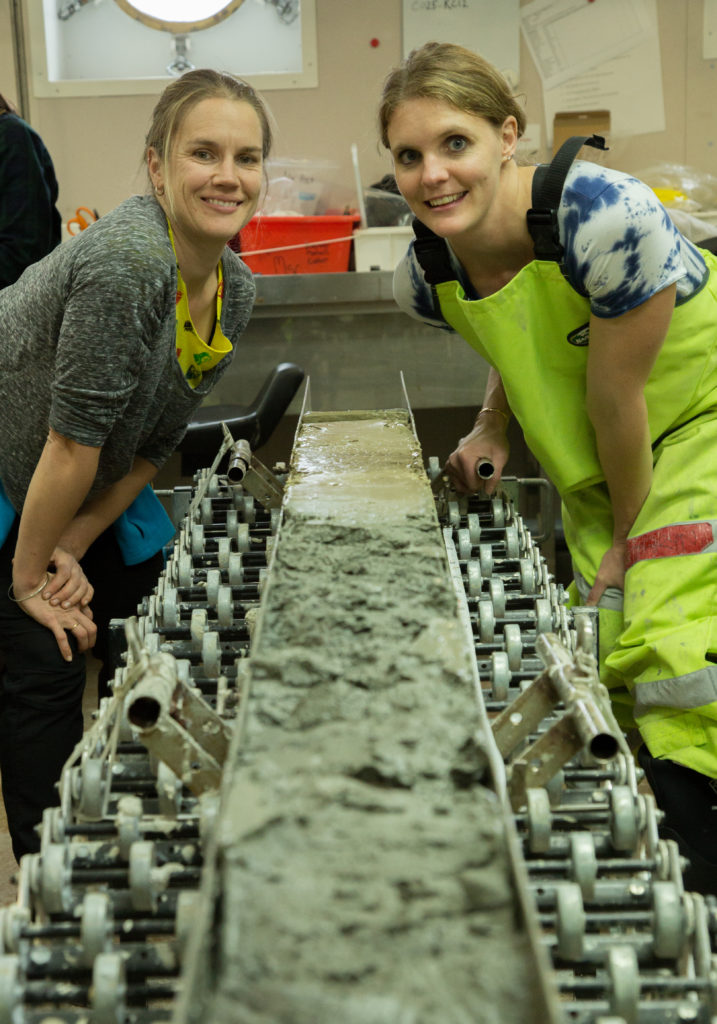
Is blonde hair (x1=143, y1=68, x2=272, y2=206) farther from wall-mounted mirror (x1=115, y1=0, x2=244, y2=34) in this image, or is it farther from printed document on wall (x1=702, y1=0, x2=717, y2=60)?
printed document on wall (x1=702, y1=0, x2=717, y2=60)

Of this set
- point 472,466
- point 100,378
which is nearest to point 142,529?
point 100,378

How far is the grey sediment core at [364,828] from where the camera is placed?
1.50 ft

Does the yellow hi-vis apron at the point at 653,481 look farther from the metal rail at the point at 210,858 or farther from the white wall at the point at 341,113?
the white wall at the point at 341,113

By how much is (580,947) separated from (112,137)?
324cm

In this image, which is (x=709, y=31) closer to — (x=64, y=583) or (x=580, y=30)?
(x=580, y=30)

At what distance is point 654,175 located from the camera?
3123mm

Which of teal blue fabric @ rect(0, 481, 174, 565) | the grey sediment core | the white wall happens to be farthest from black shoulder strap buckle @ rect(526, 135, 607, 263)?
the white wall

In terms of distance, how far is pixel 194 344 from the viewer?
143 cm

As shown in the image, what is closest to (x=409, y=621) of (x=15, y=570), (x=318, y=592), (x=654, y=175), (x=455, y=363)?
(x=318, y=592)

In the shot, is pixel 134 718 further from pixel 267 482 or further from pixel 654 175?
pixel 654 175

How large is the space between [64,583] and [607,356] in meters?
0.84

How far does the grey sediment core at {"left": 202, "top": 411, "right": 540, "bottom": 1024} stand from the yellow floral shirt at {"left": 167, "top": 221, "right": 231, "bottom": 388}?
0.67 meters

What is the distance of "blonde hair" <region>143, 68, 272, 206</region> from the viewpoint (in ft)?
4.30

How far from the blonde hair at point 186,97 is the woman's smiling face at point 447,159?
0.71 ft
